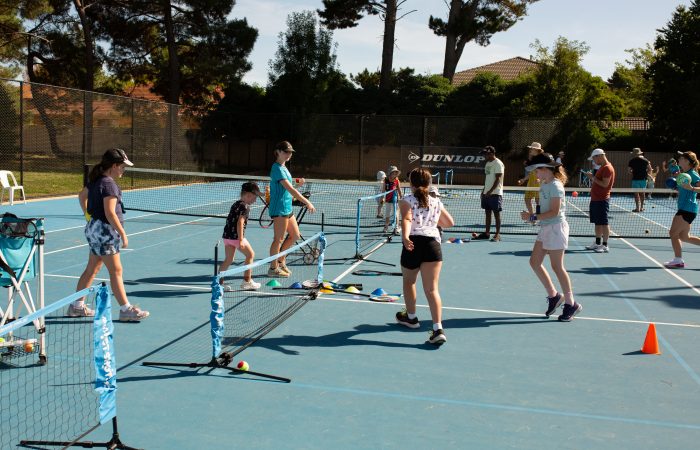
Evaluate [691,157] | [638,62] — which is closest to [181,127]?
[691,157]

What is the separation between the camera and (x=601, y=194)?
40.9 feet

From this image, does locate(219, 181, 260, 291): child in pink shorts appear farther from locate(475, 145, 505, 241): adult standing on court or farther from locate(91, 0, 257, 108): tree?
locate(91, 0, 257, 108): tree

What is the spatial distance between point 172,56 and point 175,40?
3.86 feet

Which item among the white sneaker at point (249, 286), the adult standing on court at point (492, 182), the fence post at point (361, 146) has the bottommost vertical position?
the white sneaker at point (249, 286)

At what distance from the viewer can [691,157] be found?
1071 centimetres

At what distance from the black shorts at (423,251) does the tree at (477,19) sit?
32756 mm

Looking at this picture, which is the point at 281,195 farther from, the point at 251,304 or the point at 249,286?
the point at 251,304

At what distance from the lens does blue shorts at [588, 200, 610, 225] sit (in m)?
12.6

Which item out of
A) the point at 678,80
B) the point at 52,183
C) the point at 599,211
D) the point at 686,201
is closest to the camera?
the point at 686,201

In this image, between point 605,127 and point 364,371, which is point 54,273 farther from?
point 605,127

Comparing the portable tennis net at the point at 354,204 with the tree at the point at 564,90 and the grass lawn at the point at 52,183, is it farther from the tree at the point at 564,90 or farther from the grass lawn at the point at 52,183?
the tree at the point at 564,90

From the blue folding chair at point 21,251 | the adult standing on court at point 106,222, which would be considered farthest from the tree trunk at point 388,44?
the blue folding chair at point 21,251

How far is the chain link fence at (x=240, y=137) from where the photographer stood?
22.4 meters

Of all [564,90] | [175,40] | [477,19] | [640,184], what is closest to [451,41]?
[477,19]
